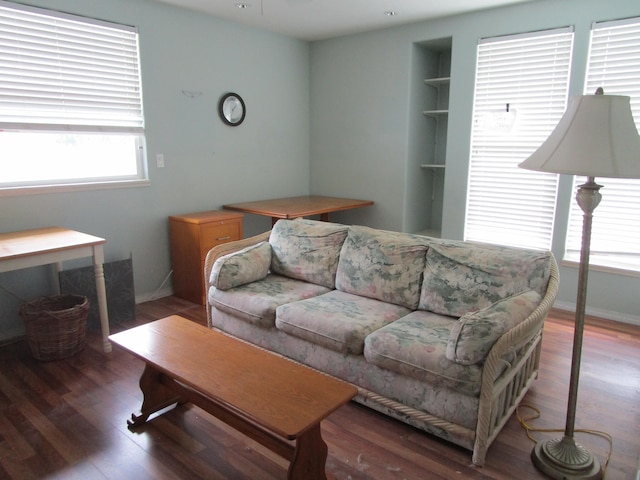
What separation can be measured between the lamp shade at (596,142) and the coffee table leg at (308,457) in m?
1.33

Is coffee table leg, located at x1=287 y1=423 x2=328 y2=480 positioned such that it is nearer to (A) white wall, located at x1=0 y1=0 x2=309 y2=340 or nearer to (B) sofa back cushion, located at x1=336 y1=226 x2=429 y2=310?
(B) sofa back cushion, located at x1=336 y1=226 x2=429 y2=310

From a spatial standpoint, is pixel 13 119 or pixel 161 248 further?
pixel 161 248

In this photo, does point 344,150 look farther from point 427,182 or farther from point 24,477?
point 24,477

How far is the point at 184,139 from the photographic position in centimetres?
408

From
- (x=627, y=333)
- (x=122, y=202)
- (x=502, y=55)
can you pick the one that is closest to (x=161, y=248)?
(x=122, y=202)

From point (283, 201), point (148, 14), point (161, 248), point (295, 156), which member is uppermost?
→ point (148, 14)

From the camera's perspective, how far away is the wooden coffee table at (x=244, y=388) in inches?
64.0

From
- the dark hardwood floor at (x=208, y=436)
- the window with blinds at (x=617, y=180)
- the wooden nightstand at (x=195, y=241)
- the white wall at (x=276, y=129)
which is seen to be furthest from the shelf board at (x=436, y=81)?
the dark hardwood floor at (x=208, y=436)

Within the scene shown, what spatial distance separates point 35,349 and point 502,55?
4151 mm

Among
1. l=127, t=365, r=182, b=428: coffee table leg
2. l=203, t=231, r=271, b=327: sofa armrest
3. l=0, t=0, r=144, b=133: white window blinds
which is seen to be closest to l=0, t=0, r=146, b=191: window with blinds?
l=0, t=0, r=144, b=133: white window blinds

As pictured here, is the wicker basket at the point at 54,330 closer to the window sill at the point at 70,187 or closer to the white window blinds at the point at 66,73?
the window sill at the point at 70,187

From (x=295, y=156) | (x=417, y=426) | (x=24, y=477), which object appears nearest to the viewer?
(x=24, y=477)

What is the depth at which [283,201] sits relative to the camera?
4801mm

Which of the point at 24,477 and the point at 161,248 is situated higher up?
the point at 161,248
